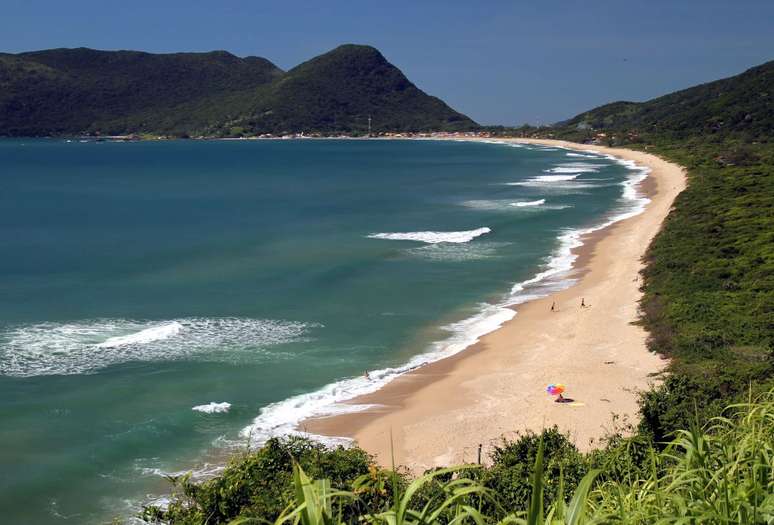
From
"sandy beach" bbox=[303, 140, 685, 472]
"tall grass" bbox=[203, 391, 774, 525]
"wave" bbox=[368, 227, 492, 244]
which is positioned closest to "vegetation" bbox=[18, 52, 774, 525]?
"tall grass" bbox=[203, 391, 774, 525]

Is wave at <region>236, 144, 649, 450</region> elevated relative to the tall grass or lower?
lower

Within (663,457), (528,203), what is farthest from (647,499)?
(528,203)

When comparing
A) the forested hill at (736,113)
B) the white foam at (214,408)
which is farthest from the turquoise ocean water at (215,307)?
the forested hill at (736,113)

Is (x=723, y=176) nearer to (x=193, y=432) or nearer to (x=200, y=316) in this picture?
(x=200, y=316)

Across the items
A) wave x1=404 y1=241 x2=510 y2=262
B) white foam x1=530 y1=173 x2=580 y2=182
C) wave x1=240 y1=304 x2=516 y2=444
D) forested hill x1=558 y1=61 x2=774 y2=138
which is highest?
forested hill x1=558 y1=61 x2=774 y2=138

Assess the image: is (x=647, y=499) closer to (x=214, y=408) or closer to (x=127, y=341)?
(x=214, y=408)

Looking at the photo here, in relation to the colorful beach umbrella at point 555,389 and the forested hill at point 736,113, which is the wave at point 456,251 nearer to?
the colorful beach umbrella at point 555,389

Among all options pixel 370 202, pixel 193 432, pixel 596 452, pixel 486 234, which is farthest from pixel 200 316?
pixel 370 202

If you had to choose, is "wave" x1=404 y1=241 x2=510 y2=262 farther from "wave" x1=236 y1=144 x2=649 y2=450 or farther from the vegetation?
the vegetation
